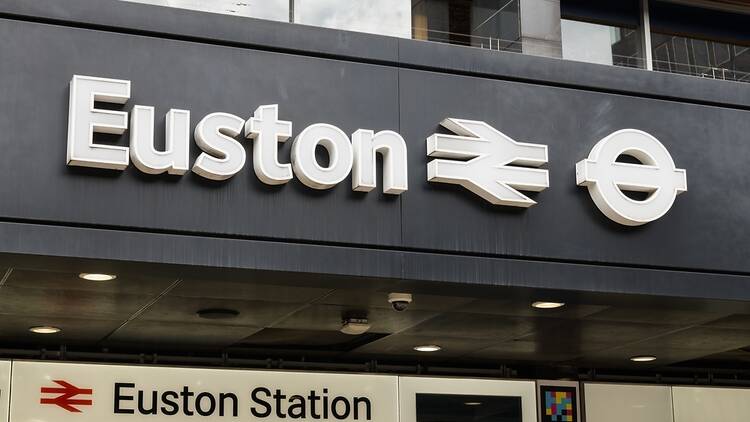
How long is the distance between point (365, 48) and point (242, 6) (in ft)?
3.13

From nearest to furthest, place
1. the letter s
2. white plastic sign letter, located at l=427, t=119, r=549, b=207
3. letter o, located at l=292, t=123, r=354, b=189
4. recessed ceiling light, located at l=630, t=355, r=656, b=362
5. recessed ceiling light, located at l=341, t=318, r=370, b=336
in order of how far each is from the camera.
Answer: letter o, located at l=292, t=123, r=354, b=189 → white plastic sign letter, located at l=427, t=119, r=549, b=207 → recessed ceiling light, located at l=341, t=318, r=370, b=336 → the letter s → recessed ceiling light, located at l=630, t=355, r=656, b=362

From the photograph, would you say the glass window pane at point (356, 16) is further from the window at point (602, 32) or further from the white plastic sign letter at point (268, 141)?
the window at point (602, 32)

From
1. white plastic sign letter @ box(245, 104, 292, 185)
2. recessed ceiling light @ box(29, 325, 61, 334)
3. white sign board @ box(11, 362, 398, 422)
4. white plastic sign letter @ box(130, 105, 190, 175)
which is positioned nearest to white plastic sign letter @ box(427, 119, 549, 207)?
white plastic sign letter @ box(245, 104, 292, 185)

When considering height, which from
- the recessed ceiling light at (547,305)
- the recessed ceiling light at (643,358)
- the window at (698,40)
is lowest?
the recessed ceiling light at (643,358)

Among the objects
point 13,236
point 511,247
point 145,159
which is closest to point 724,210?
point 511,247

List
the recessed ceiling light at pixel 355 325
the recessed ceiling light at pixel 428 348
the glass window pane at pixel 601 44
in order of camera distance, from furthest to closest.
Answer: the recessed ceiling light at pixel 428 348
the glass window pane at pixel 601 44
the recessed ceiling light at pixel 355 325

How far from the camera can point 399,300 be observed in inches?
362

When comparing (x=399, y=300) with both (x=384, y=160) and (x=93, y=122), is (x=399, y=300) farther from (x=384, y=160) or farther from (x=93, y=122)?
(x=93, y=122)

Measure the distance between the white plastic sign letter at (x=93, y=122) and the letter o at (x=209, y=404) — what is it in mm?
4002

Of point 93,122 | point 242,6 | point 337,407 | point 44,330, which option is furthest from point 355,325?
point 93,122

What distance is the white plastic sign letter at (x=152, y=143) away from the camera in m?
7.81

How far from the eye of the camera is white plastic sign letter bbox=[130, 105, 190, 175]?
7812mm

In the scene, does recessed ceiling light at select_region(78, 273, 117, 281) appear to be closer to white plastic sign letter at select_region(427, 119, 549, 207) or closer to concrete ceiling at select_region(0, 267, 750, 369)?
concrete ceiling at select_region(0, 267, 750, 369)

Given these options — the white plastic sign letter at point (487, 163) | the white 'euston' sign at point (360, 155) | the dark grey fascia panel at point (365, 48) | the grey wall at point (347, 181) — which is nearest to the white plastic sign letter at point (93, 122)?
the white 'euston' sign at point (360, 155)
